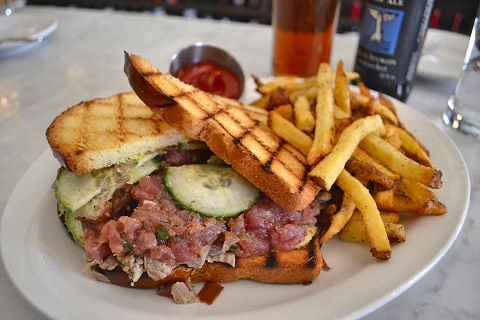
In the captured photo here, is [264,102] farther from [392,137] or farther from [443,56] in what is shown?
[443,56]

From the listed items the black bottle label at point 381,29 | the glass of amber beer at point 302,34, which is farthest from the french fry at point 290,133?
the glass of amber beer at point 302,34

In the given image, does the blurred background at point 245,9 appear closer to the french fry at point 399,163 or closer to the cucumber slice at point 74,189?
the french fry at point 399,163

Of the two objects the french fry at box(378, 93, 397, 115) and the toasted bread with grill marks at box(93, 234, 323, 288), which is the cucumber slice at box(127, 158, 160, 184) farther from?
the french fry at box(378, 93, 397, 115)

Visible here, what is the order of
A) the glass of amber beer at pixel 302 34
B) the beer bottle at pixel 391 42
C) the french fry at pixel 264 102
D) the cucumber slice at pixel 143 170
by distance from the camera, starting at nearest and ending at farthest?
the cucumber slice at pixel 143 170
the french fry at pixel 264 102
the beer bottle at pixel 391 42
the glass of amber beer at pixel 302 34

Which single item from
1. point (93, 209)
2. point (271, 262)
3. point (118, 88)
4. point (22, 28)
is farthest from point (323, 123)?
point (22, 28)

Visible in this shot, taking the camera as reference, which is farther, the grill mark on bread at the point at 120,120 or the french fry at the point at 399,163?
the grill mark on bread at the point at 120,120

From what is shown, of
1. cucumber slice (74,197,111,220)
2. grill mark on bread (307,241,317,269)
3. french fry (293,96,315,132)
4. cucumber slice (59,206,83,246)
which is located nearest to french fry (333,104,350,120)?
french fry (293,96,315,132)

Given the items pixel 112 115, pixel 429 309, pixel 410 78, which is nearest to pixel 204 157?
pixel 112 115

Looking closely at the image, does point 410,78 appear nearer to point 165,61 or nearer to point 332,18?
point 332,18
